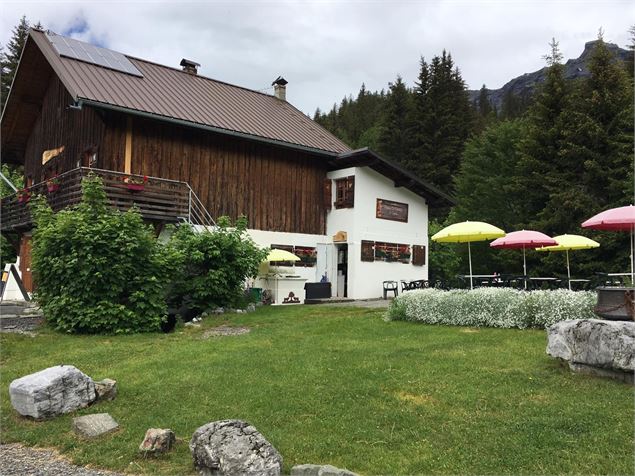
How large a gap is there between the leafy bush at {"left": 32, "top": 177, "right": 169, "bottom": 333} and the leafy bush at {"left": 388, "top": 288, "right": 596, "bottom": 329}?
5.70m

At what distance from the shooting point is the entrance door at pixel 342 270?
20.3 metres

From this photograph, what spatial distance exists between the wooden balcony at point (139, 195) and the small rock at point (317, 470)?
11.2 meters

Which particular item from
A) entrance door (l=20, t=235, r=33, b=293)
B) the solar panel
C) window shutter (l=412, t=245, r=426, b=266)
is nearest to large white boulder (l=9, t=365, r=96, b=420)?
the solar panel

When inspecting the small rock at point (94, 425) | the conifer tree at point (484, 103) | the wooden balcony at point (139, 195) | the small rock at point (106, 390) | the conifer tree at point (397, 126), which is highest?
the conifer tree at point (484, 103)

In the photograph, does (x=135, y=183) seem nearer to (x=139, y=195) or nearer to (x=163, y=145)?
(x=139, y=195)

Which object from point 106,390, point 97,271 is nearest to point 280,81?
point 97,271

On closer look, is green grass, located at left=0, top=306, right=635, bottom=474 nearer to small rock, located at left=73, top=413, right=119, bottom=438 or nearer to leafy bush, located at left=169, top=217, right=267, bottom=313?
small rock, located at left=73, top=413, right=119, bottom=438

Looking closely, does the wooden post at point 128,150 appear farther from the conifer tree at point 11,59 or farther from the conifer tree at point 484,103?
the conifer tree at point 484,103

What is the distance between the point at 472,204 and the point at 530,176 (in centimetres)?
674

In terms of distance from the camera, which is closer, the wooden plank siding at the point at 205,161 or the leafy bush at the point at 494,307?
the leafy bush at the point at 494,307

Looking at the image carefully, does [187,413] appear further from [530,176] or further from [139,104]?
[530,176]

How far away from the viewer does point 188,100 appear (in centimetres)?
1886

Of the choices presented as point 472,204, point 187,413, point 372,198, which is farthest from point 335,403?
point 472,204

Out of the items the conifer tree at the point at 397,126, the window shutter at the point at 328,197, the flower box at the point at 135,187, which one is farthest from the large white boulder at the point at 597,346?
the conifer tree at the point at 397,126
